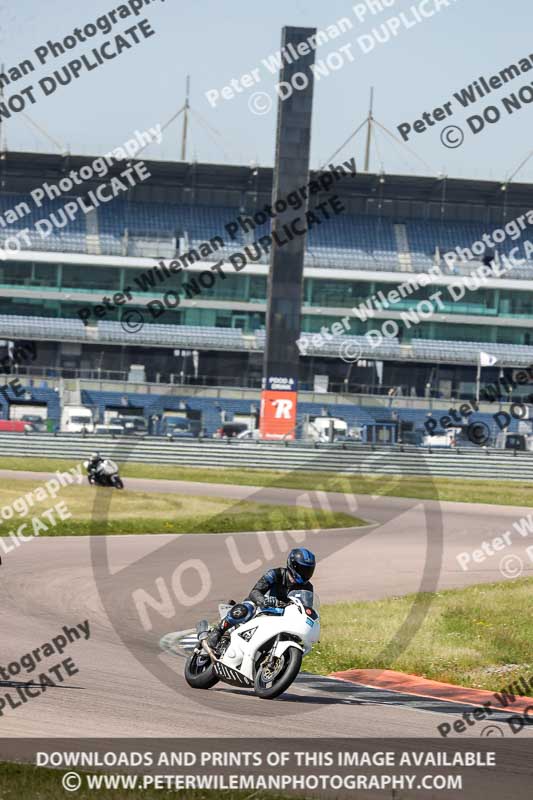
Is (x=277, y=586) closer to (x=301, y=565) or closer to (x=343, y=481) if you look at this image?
(x=301, y=565)

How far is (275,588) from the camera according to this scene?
11.6 metres

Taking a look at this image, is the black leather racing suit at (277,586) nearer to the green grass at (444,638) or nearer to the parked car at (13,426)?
the green grass at (444,638)

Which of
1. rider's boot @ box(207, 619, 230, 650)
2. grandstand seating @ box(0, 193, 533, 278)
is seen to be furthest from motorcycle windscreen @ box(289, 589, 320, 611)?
grandstand seating @ box(0, 193, 533, 278)

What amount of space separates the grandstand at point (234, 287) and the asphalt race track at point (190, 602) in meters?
36.4

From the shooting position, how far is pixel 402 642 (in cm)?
1650

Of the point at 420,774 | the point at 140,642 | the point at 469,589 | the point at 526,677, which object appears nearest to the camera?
the point at 420,774

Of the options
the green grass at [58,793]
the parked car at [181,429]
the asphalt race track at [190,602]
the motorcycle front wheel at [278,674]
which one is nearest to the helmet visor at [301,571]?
the motorcycle front wheel at [278,674]

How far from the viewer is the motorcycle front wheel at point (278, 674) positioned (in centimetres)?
1091

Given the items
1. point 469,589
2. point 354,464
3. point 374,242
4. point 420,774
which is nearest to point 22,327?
point 374,242

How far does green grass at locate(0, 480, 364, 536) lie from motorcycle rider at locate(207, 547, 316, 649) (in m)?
→ 15.5

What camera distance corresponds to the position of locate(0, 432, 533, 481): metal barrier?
49.5 meters

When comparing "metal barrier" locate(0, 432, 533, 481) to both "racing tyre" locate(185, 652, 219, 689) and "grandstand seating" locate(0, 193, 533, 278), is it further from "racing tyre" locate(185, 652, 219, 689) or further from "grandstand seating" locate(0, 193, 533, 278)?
"racing tyre" locate(185, 652, 219, 689)

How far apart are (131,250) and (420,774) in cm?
6963

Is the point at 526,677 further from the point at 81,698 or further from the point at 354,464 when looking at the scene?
the point at 354,464
